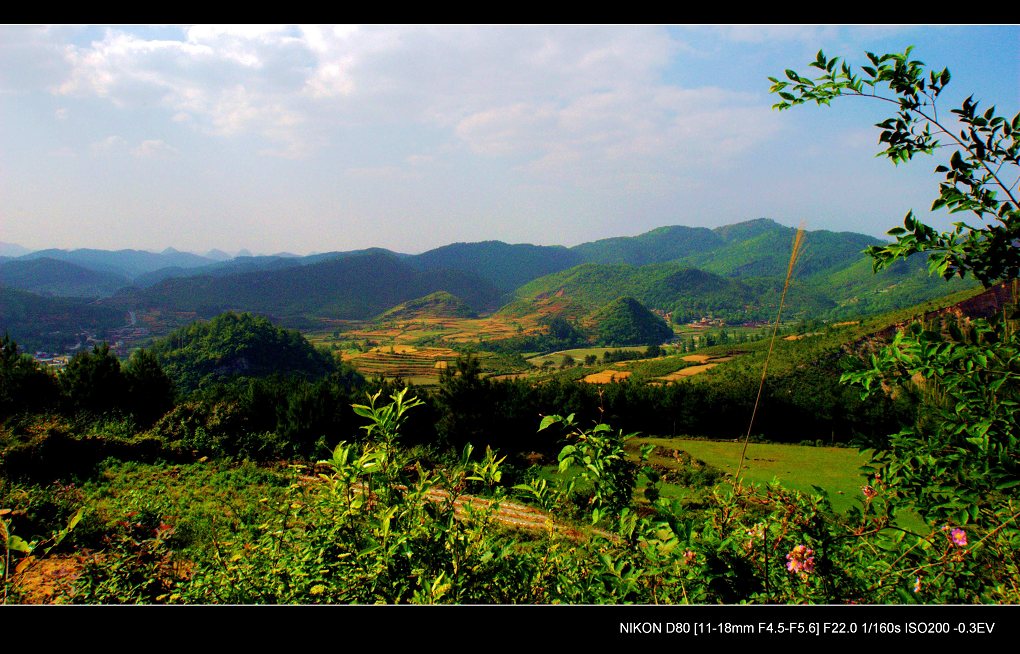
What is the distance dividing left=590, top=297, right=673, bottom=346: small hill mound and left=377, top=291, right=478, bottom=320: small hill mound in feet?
180

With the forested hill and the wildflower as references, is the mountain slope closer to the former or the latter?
the forested hill

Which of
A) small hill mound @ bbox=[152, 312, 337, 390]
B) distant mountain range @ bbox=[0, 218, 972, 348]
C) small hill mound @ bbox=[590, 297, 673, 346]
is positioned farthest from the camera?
small hill mound @ bbox=[590, 297, 673, 346]

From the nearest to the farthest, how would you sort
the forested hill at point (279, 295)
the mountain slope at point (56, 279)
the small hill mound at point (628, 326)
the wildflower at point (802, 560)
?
the wildflower at point (802, 560) < the mountain slope at point (56, 279) < the forested hill at point (279, 295) < the small hill mound at point (628, 326)

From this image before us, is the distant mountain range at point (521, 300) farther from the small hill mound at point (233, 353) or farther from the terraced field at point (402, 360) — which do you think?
the terraced field at point (402, 360)

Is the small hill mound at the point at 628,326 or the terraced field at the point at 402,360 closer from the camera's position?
the terraced field at the point at 402,360

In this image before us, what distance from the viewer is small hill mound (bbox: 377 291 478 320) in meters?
170

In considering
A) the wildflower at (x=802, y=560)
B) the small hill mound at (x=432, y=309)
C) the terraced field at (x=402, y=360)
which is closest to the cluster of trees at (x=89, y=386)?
the wildflower at (x=802, y=560)

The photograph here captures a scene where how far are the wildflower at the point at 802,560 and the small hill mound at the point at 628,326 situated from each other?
413ft

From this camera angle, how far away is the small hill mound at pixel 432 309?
170 meters

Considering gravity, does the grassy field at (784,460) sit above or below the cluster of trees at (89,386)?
below

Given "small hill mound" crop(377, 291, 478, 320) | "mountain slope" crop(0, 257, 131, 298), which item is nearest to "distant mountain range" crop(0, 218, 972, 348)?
"mountain slope" crop(0, 257, 131, 298)

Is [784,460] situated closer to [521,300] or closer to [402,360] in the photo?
[402,360]

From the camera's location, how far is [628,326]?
5192 inches
